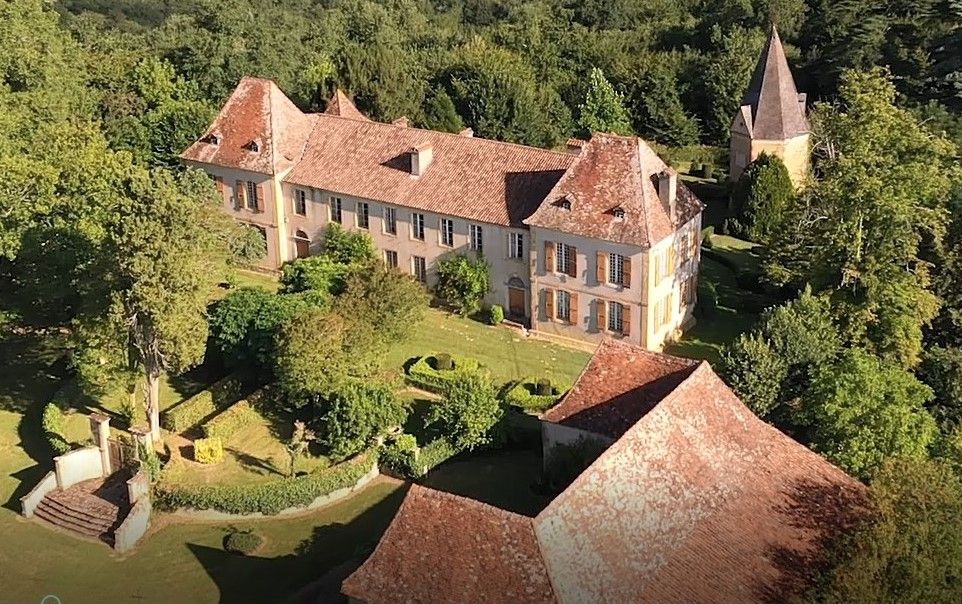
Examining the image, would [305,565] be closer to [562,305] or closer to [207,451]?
[207,451]

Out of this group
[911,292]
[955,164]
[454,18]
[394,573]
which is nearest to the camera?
[394,573]

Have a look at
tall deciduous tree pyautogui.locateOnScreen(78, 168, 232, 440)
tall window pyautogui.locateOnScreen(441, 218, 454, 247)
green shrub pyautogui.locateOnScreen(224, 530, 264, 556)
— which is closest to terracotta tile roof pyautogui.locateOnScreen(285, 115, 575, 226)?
tall window pyautogui.locateOnScreen(441, 218, 454, 247)

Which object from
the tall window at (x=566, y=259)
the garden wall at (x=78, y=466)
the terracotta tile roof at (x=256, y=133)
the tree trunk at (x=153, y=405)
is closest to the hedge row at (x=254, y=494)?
the garden wall at (x=78, y=466)

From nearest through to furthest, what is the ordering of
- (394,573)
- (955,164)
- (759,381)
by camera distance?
(394,573) < (759,381) < (955,164)

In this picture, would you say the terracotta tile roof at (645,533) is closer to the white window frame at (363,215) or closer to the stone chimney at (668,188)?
the stone chimney at (668,188)

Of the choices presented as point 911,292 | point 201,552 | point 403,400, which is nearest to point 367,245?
point 403,400

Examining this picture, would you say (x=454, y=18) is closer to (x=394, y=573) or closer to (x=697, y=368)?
(x=697, y=368)

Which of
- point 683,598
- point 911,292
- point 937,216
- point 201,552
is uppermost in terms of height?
point 937,216
